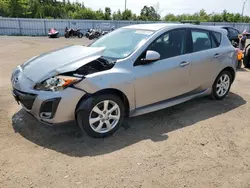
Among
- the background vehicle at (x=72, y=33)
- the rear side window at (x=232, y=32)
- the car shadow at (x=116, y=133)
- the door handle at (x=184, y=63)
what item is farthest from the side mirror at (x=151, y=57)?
the background vehicle at (x=72, y=33)

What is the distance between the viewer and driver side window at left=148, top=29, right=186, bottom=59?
3.79 metres

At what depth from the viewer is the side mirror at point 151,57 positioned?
11.4 ft

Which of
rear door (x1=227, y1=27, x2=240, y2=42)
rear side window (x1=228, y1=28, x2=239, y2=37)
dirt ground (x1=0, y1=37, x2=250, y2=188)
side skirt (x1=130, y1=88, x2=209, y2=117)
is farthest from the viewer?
rear side window (x1=228, y1=28, x2=239, y2=37)

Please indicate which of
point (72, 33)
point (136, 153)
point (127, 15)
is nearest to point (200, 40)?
point (136, 153)

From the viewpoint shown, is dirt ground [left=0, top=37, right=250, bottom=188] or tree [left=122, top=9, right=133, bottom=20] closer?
dirt ground [left=0, top=37, right=250, bottom=188]

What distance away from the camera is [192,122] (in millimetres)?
4012

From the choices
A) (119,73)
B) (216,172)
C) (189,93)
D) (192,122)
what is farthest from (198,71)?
(216,172)

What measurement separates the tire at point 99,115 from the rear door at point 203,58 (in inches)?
64.6

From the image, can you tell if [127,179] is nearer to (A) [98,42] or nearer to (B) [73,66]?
(B) [73,66]

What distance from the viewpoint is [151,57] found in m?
3.49

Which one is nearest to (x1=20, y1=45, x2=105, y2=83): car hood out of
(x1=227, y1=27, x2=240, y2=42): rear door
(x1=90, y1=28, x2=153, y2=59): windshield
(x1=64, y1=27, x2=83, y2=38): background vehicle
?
(x1=90, y1=28, x2=153, y2=59): windshield

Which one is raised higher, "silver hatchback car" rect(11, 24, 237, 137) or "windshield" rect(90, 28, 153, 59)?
"windshield" rect(90, 28, 153, 59)

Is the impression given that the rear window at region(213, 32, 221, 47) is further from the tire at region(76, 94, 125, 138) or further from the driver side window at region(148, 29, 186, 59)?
the tire at region(76, 94, 125, 138)

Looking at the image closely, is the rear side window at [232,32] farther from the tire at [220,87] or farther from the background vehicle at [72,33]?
the background vehicle at [72,33]
